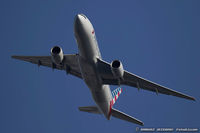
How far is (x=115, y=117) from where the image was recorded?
36750mm

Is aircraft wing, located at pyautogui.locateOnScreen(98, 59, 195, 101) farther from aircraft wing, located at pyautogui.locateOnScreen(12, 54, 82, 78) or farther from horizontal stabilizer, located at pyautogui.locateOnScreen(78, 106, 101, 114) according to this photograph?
horizontal stabilizer, located at pyautogui.locateOnScreen(78, 106, 101, 114)

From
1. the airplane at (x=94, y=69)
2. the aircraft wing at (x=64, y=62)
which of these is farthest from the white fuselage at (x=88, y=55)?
the aircraft wing at (x=64, y=62)

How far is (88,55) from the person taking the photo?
28344mm

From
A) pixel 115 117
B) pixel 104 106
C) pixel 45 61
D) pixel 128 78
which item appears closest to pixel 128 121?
pixel 115 117

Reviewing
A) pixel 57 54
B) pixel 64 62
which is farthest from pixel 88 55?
pixel 64 62

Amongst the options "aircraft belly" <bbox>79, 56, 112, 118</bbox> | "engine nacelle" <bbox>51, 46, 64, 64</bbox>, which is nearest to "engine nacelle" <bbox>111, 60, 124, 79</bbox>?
"aircraft belly" <bbox>79, 56, 112, 118</bbox>

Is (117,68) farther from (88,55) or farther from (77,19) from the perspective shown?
(77,19)

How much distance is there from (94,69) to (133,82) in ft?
16.7

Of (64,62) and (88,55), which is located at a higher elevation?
(64,62)

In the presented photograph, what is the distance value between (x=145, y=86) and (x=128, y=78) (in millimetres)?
2581

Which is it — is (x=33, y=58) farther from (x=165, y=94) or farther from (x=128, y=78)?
(x=165, y=94)

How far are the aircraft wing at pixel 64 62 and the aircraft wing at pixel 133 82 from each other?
3.39 metres

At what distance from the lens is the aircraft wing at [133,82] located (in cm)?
3023

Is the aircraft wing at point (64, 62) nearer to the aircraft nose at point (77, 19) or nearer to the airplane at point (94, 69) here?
the airplane at point (94, 69)
